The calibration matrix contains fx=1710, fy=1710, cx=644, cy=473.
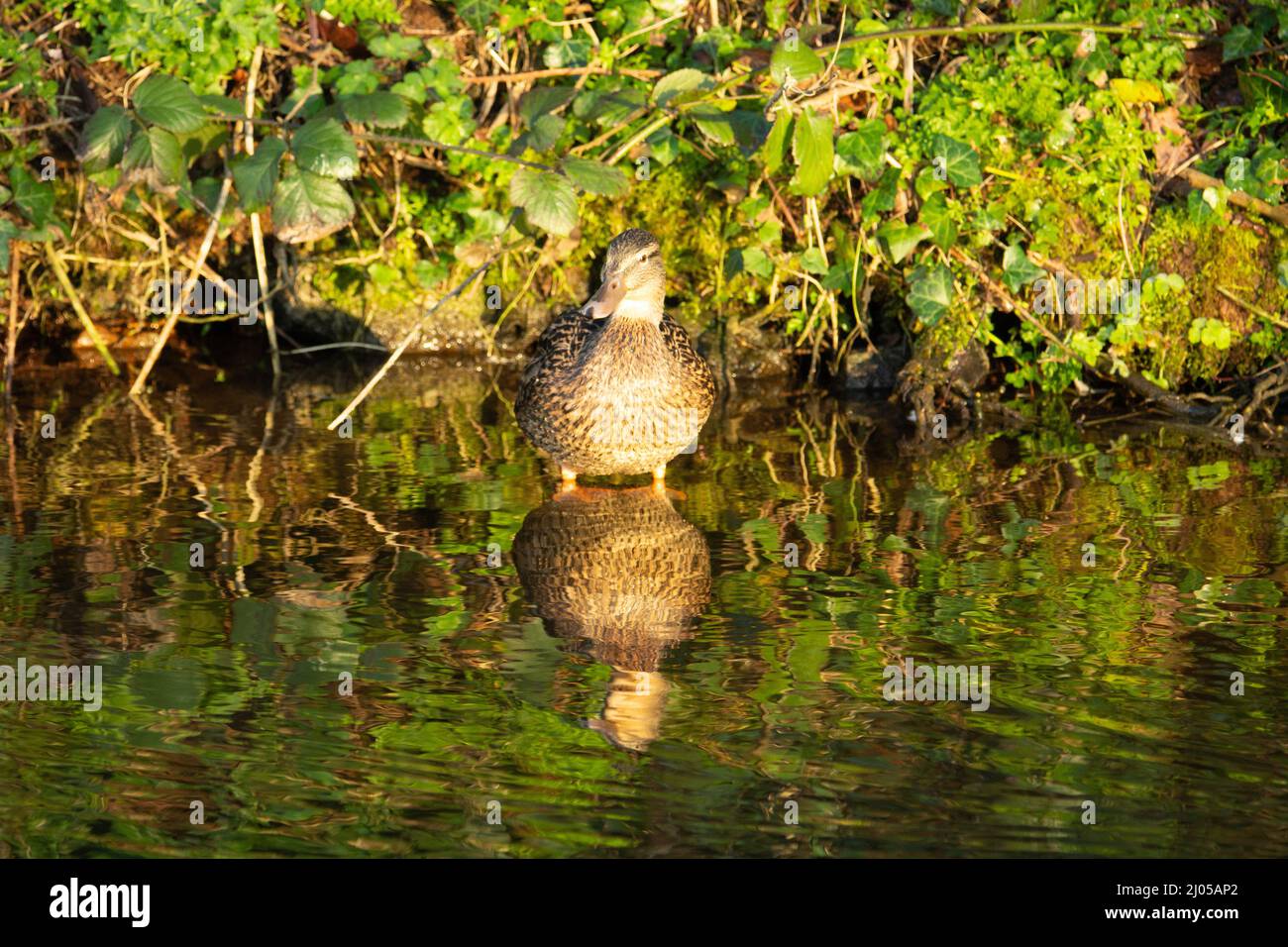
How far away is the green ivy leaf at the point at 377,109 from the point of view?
779 cm

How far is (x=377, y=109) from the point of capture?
7820mm

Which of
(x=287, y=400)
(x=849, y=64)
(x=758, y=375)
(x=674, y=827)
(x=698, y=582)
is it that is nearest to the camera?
(x=674, y=827)

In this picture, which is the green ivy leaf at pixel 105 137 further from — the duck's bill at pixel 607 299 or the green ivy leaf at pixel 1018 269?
the green ivy leaf at pixel 1018 269

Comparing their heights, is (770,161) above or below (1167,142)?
below

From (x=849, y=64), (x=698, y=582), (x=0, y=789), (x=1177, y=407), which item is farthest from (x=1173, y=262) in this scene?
(x=0, y=789)

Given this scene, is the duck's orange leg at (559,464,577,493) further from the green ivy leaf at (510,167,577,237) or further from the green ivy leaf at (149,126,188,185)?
the green ivy leaf at (149,126,188,185)

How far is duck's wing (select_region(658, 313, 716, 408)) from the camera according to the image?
686cm

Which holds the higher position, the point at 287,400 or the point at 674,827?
the point at 287,400

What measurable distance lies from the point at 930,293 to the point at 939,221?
34 centimetres

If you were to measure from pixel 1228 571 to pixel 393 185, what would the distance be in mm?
5294

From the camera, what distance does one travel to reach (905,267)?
8617 millimetres

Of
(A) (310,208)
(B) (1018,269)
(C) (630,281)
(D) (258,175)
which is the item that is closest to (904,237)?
(B) (1018,269)

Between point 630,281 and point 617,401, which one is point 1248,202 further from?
point 617,401

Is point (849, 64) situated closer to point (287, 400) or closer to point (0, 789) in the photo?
point (287, 400)
